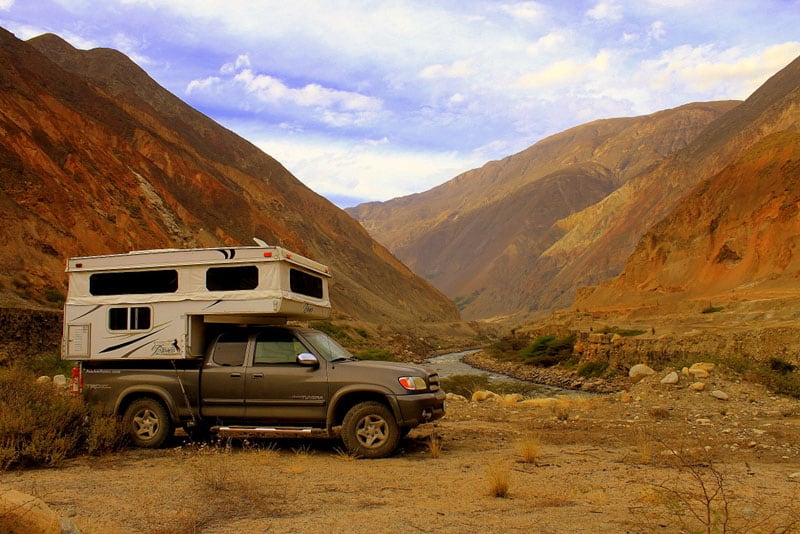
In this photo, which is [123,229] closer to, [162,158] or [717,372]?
[162,158]

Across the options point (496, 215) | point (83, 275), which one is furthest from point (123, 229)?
point (496, 215)

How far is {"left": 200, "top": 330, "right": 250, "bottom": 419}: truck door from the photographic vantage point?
337 inches

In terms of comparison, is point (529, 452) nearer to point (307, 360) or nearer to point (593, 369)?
point (307, 360)

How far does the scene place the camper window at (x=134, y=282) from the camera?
29.6 feet

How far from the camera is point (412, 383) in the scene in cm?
815

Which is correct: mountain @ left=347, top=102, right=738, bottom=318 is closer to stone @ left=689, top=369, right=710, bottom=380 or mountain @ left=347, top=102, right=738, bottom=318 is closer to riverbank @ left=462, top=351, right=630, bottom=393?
riverbank @ left=462, top=351, right=630, bottom=393

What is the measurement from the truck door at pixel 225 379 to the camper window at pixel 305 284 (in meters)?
0.97

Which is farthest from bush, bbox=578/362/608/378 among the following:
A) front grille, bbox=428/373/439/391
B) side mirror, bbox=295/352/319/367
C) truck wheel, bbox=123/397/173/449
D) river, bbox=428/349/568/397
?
truck wheel, bbox=123/397/173/449

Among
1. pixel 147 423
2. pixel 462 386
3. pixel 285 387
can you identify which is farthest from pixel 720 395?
pixel 462 386

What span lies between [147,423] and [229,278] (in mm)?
2398

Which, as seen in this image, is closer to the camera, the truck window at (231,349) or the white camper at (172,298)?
the white camper at (172,298)

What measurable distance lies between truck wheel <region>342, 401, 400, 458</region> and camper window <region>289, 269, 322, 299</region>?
6.78 ft

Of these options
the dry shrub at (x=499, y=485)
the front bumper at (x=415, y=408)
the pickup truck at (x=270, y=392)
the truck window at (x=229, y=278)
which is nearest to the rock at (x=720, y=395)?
the pickup truck at (x=270, y=392)

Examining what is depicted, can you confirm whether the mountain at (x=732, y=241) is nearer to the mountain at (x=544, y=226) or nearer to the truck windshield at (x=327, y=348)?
the truck windshield at (x=327, y=348)
